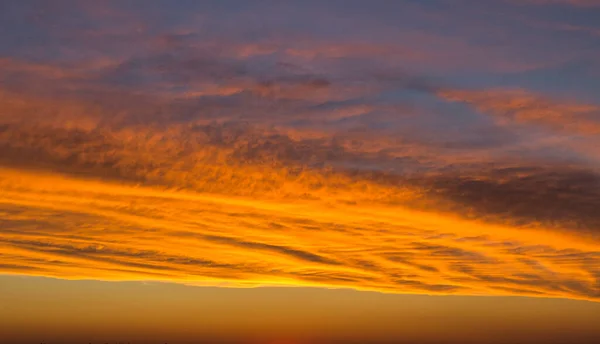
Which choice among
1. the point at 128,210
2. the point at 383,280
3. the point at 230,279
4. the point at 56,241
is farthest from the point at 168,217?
the point at 383,280

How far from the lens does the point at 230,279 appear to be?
47344 millimetres

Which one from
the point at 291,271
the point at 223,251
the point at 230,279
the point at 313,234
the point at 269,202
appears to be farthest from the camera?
the point at 230,279

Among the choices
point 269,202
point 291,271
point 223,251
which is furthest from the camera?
point 291,271

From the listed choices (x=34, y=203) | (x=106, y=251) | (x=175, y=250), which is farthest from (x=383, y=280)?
(x=34, y=203)

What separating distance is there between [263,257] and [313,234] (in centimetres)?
436

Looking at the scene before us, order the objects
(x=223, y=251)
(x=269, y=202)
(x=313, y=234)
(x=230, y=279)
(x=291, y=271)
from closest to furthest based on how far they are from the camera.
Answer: (x=269, y=202) → (x=313, y=234) → (x=223, y=251) → (x=291, y=271) → (x=230, y=279)

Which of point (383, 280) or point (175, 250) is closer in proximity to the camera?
point (175, 250)

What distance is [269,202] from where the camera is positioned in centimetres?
3509

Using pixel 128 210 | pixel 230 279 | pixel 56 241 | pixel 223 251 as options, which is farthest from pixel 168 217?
pixel 230 279

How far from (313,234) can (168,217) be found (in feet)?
21.7

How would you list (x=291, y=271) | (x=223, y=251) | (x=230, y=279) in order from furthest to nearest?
(x=230, y=279) < (x=291, y=271) < (x=223, y=251)

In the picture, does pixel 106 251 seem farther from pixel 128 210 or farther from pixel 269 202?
pixel 269 202

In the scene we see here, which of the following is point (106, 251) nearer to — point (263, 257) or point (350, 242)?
point (263, 257)

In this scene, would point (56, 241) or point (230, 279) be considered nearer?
point (56, 241)
